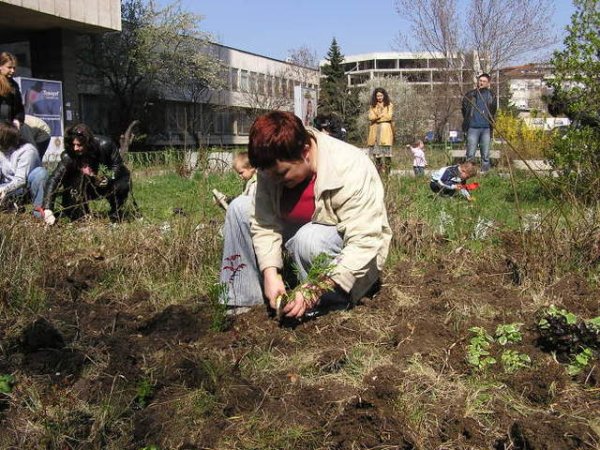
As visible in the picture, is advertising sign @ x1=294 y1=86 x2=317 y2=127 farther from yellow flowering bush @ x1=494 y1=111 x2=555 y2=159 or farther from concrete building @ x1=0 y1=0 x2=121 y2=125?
concrete building @ x1=0 y1=0 x2=121 y2=125

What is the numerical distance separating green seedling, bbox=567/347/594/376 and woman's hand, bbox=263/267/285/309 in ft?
3.68

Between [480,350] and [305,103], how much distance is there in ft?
29.0

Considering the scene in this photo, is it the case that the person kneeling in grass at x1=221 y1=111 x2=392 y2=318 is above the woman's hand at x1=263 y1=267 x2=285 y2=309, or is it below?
above

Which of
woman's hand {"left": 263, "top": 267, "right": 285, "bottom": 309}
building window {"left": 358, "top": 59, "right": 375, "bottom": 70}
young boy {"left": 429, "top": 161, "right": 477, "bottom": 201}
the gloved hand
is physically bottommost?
woman's hand {"left": 263, "top": 267, "right": 285, "bottom": 309}

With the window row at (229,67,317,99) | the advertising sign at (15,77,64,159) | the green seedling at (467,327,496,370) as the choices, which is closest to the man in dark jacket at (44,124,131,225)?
the green seedling at (467,327,496,370)

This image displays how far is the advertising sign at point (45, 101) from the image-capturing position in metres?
12.6

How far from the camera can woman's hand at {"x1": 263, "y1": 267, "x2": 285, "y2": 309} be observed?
256 cm

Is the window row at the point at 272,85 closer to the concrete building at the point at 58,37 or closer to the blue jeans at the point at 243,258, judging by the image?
the concrete building at the point at 58,37

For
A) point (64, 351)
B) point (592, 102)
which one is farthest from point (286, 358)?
point (592, 102)

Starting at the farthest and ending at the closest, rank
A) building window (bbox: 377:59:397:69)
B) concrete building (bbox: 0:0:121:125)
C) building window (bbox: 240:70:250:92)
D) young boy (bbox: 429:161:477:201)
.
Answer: building window (bbox: 377:59:397:69), building window (bbox: 240:70:250:92), concrete building (bbox: 0:0:121:125), young boy (bbox: 429:161:477:201)

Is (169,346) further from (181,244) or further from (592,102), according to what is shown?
(592,102)

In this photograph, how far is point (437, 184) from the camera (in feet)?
21.8

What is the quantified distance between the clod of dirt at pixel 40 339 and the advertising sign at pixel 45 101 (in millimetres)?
10542

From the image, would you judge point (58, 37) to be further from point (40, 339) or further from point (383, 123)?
point (40, 339)
